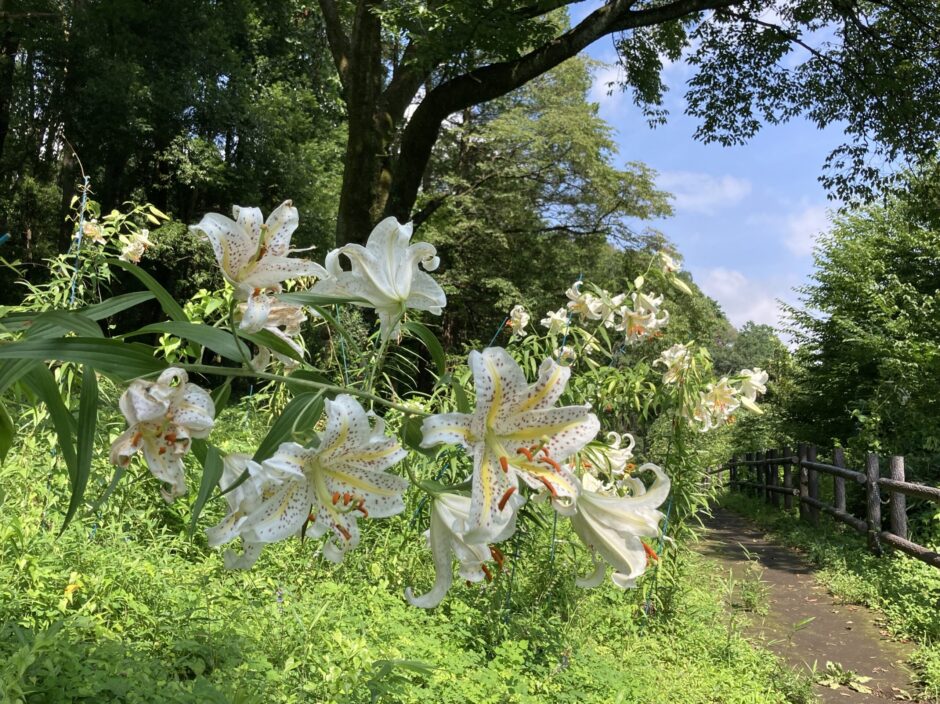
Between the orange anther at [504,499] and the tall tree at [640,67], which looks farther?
the tall tree at [640,67]

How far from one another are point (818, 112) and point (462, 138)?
22.1 feet

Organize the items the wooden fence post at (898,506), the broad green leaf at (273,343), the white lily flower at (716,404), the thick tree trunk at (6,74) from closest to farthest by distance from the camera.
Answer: the broad green leaf at (273,343) → the white lily flower at (716,404) → the wooden fence post at (898,506) → the thick tree trunk at (6,74)

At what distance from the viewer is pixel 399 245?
Answer: 2.05 ft

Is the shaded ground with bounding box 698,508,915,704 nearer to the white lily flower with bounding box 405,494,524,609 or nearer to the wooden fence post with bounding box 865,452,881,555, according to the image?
the wooden fence post with bounding box 865,452,881,555

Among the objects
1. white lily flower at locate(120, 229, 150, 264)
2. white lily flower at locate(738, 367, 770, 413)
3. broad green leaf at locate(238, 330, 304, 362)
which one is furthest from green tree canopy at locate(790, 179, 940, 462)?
broad green leaf at locate(238, 330, 304, 362)

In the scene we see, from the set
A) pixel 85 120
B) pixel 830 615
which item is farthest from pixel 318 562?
pixel 85 120

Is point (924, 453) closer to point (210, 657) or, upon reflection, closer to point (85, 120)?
point (210, 657)

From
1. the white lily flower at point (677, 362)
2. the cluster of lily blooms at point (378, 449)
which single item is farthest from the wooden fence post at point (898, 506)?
the cluster of lily blooms at point (378, 449)

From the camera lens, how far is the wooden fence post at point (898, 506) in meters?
5.28

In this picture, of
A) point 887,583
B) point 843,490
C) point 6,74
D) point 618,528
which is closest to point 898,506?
point 887,583

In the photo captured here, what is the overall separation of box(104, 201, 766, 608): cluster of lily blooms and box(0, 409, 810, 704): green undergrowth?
1.04 m

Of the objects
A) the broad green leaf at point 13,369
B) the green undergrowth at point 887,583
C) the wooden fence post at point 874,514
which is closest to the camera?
the broad green leaf at point 13,369

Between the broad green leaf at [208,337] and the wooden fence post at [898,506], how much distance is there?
5766mm

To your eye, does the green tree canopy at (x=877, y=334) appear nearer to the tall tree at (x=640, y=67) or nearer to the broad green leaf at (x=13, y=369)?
the tall tree at (x=640, y=67)
